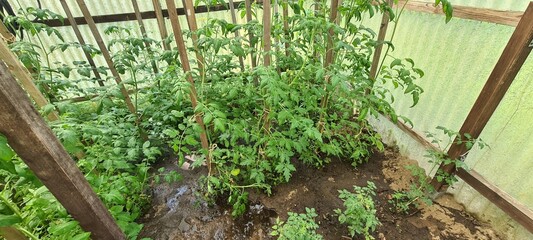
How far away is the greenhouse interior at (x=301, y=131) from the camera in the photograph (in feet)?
4.48

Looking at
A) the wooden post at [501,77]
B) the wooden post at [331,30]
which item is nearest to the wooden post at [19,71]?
the wooden post at [331,30]

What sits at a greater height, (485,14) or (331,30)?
(485,14)

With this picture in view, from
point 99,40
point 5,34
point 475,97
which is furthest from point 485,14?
point 5,34

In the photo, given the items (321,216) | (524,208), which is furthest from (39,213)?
(524,208)

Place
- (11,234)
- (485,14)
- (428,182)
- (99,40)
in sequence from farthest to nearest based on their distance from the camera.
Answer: (428,182) → (99,40) → (485,14) → (11,234)

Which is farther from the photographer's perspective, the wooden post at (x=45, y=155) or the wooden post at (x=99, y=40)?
the wooden post at (x=99, y=40)

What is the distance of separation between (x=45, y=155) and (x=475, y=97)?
8.28 ft

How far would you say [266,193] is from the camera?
2055 millimetres

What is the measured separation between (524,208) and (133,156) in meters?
2.54

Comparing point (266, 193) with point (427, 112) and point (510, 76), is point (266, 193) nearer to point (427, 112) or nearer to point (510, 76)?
point (427, 112)

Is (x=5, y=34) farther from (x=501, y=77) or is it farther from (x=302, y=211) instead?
(x=501, y=77)

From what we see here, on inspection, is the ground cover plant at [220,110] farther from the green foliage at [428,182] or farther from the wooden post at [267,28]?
the green foliage at [428,182]

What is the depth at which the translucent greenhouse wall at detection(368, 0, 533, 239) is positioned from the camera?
1562 millimetres

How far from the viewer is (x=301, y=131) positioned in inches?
73.3
